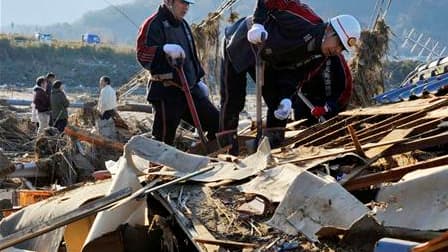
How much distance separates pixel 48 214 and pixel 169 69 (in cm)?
→ 287

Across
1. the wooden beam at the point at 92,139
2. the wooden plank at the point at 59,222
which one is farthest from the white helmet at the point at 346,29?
the wooden beam at the point at 92,139

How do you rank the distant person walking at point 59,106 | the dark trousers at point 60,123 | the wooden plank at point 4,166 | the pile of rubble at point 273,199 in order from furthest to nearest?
1. the distant person walking at point 59,106
2. the dark trousers at point 60,123
3. the wooden plank at point 4,166
4. the pile of rubble at point 273,199

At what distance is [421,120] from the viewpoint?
563cm

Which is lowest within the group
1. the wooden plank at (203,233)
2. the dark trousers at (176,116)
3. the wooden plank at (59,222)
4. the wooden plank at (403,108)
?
the wooden plank at (59,222)

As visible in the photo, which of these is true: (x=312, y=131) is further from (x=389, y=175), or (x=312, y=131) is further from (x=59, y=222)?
(x=59, y=222)

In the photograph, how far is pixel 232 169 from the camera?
535cm

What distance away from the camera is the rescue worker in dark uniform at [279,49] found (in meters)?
7.24

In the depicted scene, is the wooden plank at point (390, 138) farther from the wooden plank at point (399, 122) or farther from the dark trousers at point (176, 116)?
the dark trousers at point (176, 116)

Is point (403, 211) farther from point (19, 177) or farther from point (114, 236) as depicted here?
point (19, 177)

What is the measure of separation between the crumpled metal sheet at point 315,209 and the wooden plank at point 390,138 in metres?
0.56

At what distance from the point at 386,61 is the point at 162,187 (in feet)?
26.0

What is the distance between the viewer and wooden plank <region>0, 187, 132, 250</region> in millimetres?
4801

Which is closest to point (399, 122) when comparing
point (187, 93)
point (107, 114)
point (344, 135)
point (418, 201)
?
point (344, 135)

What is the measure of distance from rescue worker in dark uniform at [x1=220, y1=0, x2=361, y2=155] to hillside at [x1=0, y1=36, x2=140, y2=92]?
35661 millimetres
